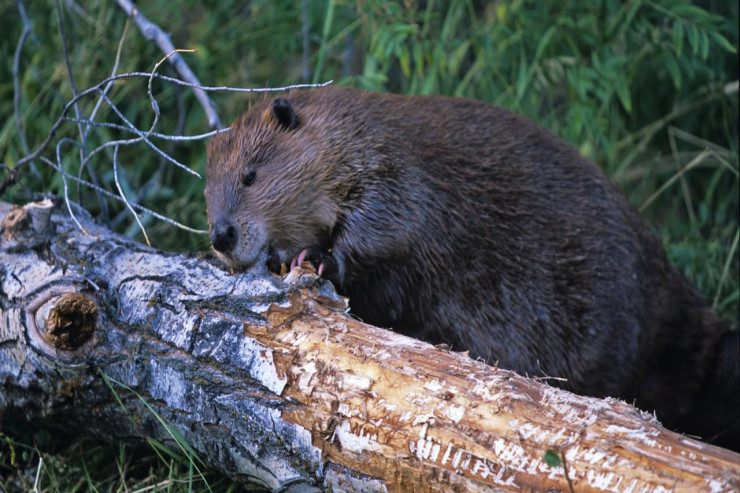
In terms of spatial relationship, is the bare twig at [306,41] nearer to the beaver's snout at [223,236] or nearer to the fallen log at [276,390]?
the beaver's snout at [223,236]

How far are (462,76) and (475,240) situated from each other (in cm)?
161

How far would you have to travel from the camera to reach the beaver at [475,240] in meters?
2.49

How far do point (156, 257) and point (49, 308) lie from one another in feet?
1.00

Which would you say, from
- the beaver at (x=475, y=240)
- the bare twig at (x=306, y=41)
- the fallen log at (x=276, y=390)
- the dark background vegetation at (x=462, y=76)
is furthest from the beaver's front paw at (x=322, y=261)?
the bare twig at (x=306, y=41)

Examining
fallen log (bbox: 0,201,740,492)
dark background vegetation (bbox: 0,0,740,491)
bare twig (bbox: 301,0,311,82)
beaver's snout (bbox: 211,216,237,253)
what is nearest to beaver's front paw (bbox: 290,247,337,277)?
beaver's snout (bbox: 211,216,237,253)

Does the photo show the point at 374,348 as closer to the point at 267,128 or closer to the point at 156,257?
the point at 156,257

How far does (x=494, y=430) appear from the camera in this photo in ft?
5.31

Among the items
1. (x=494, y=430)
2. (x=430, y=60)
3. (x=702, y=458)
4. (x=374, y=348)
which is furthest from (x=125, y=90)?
(x=702, y=458)

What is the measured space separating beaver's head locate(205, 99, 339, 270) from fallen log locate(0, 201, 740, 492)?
23 centimetres

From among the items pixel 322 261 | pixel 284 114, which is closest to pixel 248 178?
pixel 284 114

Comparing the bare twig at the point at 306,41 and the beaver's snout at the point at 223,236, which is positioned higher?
the bare twig at the point at 306,41

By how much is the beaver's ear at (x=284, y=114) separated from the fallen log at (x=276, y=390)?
0.55 metres

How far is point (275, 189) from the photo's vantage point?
2.49m

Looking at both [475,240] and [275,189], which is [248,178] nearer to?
[275,189]
